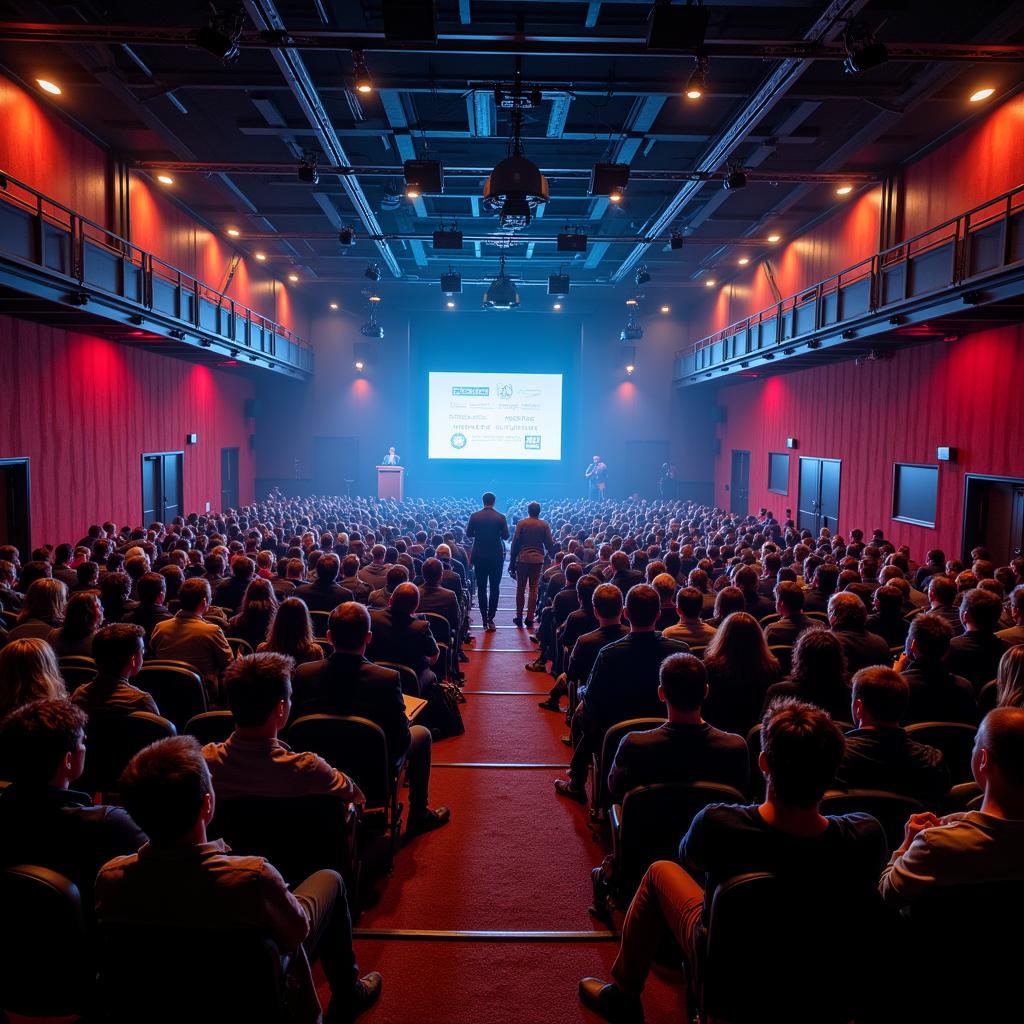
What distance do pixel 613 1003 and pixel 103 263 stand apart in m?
11.8

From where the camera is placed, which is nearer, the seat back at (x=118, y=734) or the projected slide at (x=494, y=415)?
the seat back at (x=118, y=734)

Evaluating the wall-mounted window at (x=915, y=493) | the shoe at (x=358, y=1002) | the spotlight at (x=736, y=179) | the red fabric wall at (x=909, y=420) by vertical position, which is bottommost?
the shoe at (x=358, y=1002)

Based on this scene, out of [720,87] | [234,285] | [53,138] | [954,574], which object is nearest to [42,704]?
[954,574]

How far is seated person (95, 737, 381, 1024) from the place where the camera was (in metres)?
2.00

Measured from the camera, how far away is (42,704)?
242cm

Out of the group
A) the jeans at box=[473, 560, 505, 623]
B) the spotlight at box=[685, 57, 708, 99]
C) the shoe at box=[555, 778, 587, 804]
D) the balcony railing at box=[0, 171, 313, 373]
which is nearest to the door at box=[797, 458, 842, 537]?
the jeans at box=[473, 560, 505, 623]

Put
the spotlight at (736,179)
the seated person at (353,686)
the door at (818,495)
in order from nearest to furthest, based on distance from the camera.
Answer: the seated person at (353,686)
the spotlight at (736,179)
the door at (818,495)

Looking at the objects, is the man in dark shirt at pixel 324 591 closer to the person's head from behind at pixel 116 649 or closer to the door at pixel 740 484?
the person's head from behind at pixel 116 649

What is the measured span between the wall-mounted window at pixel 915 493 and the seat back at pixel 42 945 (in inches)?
538

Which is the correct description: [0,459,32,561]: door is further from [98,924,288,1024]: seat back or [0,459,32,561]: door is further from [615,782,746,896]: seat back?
[615,782,746,896]: seat back

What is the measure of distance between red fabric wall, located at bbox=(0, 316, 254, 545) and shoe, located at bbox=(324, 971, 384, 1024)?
433 inches

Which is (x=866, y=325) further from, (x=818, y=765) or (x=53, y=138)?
(x=53, y=138)

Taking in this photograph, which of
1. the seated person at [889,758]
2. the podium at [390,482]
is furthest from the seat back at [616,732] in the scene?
the podium at [390,482]

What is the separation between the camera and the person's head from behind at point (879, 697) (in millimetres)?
2938
